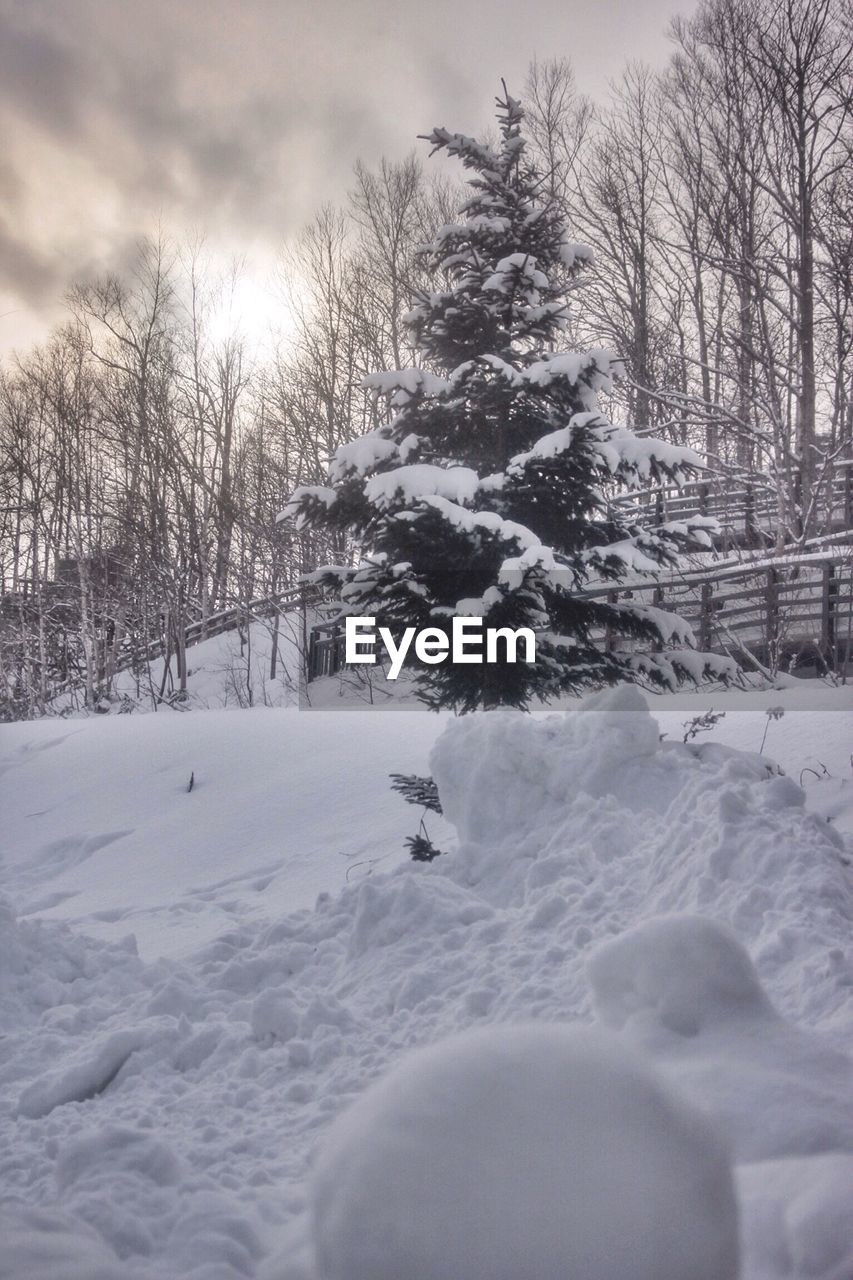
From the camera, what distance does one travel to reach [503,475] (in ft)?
12.0

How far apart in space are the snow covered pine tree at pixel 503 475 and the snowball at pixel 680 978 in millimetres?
2164

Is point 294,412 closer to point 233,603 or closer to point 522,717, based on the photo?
point 233,603

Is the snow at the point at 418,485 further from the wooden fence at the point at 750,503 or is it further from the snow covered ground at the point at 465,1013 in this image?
the wooden fence at the point at 750,503

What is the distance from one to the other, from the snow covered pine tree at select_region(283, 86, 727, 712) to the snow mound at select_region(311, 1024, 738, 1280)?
8.58 ft

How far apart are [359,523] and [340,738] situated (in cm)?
170

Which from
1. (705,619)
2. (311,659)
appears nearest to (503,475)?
(705,619)

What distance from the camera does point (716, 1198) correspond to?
0.65 m

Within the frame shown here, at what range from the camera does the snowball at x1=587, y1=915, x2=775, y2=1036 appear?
1.14 m

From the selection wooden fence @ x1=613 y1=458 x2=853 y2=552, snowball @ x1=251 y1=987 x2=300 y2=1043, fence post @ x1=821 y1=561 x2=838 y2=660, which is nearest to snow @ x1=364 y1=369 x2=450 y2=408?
wooden fence @ x1=613 y1=458 x2=853 y2=552

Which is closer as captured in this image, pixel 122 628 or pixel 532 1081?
pixel 532 1081

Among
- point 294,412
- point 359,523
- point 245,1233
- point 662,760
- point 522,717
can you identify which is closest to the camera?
point 245,1233

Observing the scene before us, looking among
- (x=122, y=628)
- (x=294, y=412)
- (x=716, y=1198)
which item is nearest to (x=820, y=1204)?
(x=716, y=1198)

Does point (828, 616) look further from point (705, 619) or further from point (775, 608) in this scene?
point (705, 619)

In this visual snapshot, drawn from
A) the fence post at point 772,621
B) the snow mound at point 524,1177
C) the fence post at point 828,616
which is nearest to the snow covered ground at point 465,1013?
the snow mound at point 524,1177
